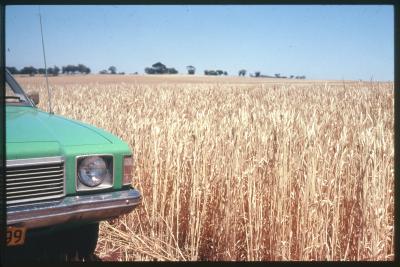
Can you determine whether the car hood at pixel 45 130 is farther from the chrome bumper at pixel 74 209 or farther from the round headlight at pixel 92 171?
the chrome bumper at pixel 74 209

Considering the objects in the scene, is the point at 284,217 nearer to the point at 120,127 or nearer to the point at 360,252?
the point at 360,252

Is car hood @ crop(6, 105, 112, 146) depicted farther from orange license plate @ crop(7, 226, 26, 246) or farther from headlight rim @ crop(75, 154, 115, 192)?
orange license plate @ crop(7, 226, 26, 246)

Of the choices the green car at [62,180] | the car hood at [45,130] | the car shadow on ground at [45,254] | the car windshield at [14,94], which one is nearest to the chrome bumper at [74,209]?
the green car at [62,180]

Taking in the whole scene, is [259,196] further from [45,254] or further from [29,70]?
[29,70]

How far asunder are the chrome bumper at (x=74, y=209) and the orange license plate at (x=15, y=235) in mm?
27

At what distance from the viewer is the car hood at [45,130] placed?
2.64 metres

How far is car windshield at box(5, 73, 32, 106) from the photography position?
334 centimetres

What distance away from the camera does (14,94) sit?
3408 mm

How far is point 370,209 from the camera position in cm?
282

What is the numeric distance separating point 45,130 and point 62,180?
1.12 feet

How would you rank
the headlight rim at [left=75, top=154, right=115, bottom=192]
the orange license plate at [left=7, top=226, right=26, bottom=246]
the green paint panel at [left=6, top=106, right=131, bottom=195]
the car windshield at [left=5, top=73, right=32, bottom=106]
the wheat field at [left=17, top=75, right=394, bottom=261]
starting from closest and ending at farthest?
the orange license plate at [left=7, top=226, right=26, bottom=246]
the green paint panel at [left=6, top=106, right=131, bottom=195]
the headlight rim at [left=75, top=154, right=115, bottom=192]
the wheat field at [left=17, top=75, right=394, bottom=261]
the car windshield at [left=5, top=73, right=32, bottom=106]

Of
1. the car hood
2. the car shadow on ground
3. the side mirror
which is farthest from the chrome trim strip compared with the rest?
the side mirror

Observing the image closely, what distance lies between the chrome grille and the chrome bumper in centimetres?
5

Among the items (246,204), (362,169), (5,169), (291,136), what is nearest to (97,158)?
(5,169)
